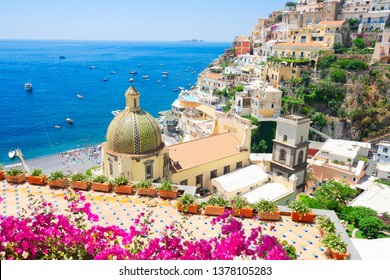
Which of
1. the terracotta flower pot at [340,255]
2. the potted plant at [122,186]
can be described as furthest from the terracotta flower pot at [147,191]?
the terracotta flower pot at [340,255]

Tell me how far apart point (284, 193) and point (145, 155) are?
10.6 metres

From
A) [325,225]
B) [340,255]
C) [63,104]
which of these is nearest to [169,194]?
[325,225]

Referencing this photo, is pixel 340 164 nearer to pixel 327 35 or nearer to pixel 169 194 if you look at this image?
pixel 169 194

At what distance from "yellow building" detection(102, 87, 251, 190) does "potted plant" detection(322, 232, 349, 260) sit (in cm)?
1140

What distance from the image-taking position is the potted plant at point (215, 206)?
9.70 meters

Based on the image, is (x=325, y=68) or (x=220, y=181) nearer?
(x=220, y=181)

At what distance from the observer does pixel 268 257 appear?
228 inches

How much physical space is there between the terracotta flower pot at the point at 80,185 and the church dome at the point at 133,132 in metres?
6.35

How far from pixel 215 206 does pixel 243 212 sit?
92 cm

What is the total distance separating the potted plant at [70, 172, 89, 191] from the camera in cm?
1151

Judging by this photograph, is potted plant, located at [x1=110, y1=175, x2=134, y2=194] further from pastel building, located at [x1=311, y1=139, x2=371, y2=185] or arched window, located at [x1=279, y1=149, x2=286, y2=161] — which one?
pastel building, located at [x1=311, y1=139, x2=371, y2=185]

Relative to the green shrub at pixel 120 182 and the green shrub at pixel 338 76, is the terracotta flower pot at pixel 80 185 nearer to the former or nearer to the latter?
the green shrub at pixel 120 182
